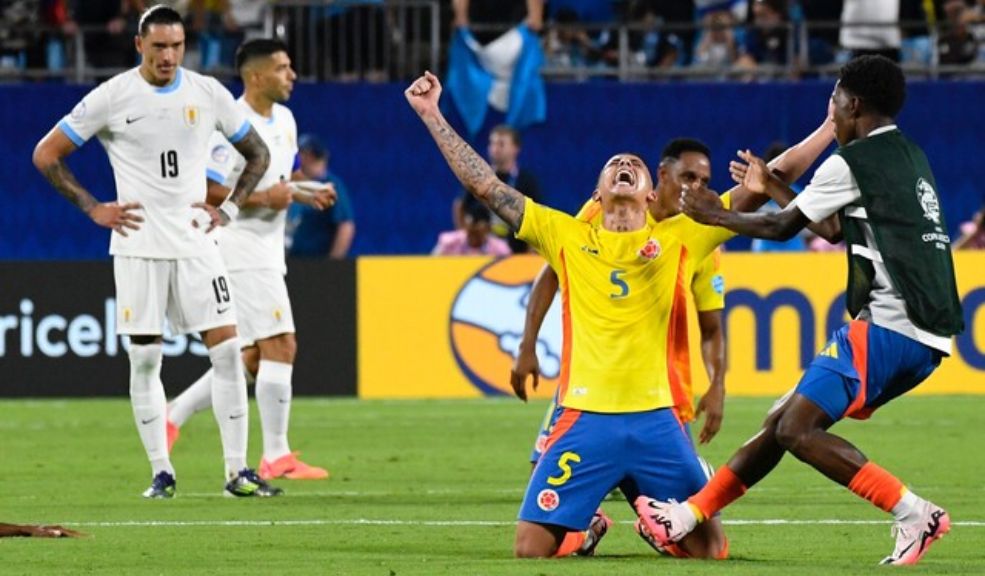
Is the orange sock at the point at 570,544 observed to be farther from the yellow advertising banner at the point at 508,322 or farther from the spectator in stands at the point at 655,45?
the spectator in stands at the point at 655,45

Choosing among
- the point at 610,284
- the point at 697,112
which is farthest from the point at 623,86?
the point at 610,284

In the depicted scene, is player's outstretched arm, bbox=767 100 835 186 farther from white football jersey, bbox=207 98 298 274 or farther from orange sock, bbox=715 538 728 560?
white football jersey, bbox=207 98 298 274

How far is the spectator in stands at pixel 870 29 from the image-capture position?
67.5 feet

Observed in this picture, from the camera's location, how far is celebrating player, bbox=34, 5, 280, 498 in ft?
36.4

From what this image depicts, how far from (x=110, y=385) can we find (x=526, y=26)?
17.4 ft

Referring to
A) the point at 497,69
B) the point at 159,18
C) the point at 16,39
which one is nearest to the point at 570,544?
the point at 159,18

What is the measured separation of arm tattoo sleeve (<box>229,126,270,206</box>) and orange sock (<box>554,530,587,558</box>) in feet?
12.7

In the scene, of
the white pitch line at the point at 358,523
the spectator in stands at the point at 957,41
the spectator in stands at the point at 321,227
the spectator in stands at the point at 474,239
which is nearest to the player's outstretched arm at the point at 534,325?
the white pitch line at the point at 358,523

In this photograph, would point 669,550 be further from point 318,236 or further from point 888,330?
point 318,236

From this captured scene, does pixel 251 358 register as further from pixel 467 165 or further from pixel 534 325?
pixel 467 165

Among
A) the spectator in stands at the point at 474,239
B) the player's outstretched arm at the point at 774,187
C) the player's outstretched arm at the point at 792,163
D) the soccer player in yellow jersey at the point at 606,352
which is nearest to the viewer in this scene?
the player's outstretched arm at the point at 774,187

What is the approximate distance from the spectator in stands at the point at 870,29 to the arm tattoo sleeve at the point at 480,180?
1253cm

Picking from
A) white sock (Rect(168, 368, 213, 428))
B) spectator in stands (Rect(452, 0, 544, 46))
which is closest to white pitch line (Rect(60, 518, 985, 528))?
white sock (Rect(168, 368, 213, 428))

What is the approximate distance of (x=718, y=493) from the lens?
26.7 feet
